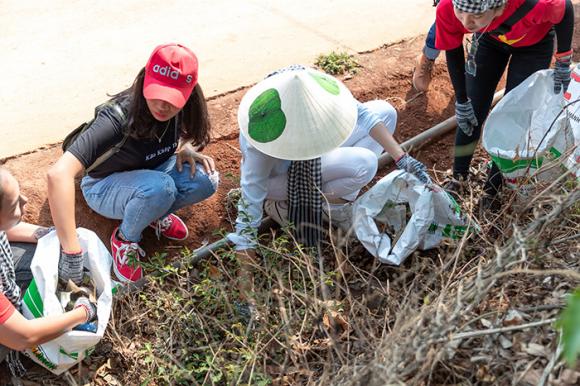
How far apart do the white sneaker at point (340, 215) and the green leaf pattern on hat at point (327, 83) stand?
685 mm

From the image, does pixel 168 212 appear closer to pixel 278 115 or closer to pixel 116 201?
pixel 116 201

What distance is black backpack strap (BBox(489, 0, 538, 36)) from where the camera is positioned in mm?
3240

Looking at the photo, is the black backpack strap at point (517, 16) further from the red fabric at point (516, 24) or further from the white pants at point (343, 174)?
the white pants at point (343, 174)

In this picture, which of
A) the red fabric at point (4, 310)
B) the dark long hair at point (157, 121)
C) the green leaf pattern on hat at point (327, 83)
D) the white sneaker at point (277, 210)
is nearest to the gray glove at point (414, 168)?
the green leaf pattern on hat at point (327, 83)

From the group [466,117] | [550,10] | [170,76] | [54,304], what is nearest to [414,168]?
[466,117]

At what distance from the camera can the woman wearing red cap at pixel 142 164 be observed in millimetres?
3012

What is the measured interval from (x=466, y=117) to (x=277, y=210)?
110 centimetres

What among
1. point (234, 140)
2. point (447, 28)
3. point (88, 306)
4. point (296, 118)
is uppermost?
point (447, 28)

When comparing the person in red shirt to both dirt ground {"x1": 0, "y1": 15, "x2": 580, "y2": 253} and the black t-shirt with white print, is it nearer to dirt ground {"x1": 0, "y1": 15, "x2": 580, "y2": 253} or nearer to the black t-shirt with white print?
dirt ground {"x1": 0, "y1": 15, "x2": 580, "y2": 253}

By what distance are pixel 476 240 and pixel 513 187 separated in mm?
381

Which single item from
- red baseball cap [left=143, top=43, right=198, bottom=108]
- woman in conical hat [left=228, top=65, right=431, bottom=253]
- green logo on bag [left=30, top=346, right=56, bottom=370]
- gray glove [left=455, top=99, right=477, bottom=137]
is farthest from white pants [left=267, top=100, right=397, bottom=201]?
green logo on bag [left=30, top=346, right=56, bottom=370]

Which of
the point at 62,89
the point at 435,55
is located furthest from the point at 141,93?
the point at 435,55

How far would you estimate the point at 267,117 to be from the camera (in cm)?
300

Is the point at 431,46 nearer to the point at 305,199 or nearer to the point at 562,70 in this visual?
the point at 562,70
